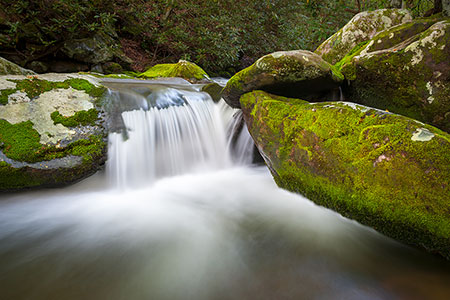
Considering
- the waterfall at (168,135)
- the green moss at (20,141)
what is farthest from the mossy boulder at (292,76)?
the green moss at (20,141)

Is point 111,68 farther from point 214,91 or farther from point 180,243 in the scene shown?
point 180,243

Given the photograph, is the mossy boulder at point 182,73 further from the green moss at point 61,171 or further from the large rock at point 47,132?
the green moss at point 61,171

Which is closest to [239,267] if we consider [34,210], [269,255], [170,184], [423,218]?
[269,255]

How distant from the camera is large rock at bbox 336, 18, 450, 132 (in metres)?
2.81

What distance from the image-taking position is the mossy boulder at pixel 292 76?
3.28 meters

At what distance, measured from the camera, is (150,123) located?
4.43m

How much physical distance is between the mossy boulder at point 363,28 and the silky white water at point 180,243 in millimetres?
Answer: 4565

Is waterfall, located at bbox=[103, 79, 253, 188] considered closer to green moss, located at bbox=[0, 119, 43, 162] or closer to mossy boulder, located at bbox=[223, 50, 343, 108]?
green moss, located at bbox=[0, 119, 43, 162]

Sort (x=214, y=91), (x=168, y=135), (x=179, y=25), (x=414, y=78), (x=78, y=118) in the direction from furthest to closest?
(x=179, y=25), (x=214, y=91), (x=168, y=135), (x=78, y=118), (x=414, y=78)

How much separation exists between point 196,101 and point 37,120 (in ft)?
10.0

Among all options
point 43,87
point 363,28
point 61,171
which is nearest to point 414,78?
point 363,28

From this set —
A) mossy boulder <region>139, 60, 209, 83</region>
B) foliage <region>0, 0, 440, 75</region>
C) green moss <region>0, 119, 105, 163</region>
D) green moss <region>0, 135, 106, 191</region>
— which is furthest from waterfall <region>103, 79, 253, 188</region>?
foliage <region>0, 0, 440, 75</region>

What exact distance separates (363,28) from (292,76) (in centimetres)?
447

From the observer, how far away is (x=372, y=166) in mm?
2080
